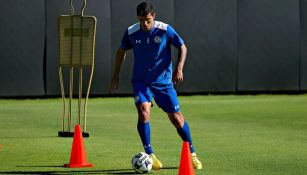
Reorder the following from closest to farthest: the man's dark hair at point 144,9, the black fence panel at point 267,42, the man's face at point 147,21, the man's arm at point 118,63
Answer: the man's dark hair at point 144,9 → the man's face at point 147,21 → the man's arm at point 118,63 → the black fence panel at point 267,42

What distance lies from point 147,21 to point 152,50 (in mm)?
380

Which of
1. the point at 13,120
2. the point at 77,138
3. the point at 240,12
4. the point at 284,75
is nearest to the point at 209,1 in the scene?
the point at 240,12

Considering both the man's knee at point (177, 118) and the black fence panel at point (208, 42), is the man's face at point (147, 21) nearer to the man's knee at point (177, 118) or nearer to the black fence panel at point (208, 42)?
the man's knee at point (177, 118)

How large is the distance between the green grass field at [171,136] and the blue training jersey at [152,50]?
1079 mm

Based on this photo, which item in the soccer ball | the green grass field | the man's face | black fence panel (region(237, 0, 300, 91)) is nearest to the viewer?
the soccer ball

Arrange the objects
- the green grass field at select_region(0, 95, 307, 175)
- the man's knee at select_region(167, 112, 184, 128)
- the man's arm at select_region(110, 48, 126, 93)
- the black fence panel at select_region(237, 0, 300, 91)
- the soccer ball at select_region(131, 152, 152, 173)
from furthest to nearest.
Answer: the black fence panel at select_region(237, 0, 300, 91)
the man's arm at select_region(110, 48, 126, 93)
the man's knee at select_region(167, 112, 184, 128)
the green grass field at select_region(0, 95, 307, 175)
the soccer ball at select_region(131, 152, 152, 173)

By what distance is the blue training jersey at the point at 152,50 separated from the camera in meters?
11.8

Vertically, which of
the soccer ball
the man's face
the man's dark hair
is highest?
the man's dark hair

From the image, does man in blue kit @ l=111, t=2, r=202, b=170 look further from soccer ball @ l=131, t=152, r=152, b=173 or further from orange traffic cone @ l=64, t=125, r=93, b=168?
orange traffic cone @ l=64, t=125, r=93, b=168

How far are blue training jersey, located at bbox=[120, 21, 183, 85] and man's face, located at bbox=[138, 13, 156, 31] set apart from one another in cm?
7

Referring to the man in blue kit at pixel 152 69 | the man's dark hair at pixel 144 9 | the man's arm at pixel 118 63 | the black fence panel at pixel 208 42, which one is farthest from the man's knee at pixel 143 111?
the black fence panel at pixel 208 42

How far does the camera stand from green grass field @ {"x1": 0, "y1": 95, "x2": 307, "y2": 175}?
1182 centimetres

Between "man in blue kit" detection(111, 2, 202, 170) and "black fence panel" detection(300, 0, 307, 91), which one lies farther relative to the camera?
"black fence panel" detection(300, 0, 307, 91)

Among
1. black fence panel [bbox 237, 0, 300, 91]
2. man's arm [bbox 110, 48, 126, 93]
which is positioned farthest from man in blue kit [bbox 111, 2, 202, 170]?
black fence panel [bbox 237, 0, 300, 91]
